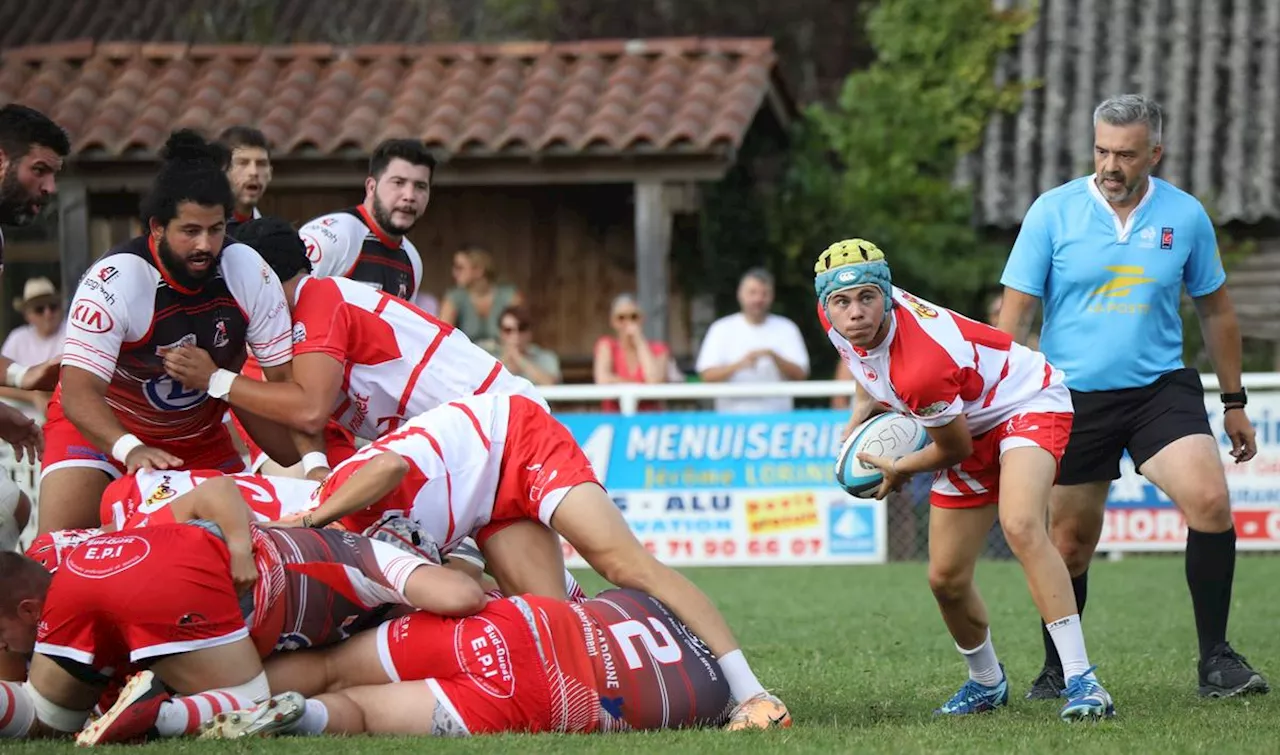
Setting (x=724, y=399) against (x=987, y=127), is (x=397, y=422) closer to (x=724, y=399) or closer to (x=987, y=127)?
(x=724, y=399)

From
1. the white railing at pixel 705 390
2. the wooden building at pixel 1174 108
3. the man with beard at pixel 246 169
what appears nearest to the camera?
the man with beard at pixel 246 169

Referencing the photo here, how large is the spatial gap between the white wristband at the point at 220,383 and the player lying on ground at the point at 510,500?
70cm

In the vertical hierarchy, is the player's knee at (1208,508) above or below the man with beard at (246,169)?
below

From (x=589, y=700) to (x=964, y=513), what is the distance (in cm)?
156

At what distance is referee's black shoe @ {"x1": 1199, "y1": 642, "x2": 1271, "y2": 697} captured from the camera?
6473mm

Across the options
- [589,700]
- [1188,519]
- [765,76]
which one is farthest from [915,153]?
[589,700]

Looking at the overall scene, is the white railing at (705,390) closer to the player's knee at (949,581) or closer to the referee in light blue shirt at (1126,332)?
the referee in light blue shirt at (1126,332)

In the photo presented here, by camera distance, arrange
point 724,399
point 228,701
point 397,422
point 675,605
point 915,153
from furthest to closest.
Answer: point 915,153 → point 724,399 → point 397,422 → point 675,605 → point 228,701

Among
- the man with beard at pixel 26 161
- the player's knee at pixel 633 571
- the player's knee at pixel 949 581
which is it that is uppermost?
the man with beard at pixel 26 161

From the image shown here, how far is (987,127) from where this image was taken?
57.8 feet

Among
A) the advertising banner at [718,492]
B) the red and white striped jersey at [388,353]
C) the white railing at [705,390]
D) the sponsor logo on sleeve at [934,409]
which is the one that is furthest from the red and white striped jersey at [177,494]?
the advertising banner at [718,492]

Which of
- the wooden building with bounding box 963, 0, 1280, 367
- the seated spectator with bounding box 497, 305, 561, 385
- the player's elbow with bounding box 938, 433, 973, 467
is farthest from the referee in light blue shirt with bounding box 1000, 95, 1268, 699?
the wooden building with bounding box 963, 0, 1280, 367

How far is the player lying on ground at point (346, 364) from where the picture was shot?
6.59m

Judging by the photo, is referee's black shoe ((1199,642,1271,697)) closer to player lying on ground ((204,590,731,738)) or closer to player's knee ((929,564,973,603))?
player's knee ((929,564,973,603))
